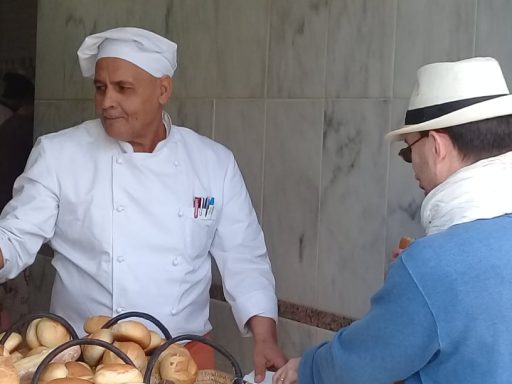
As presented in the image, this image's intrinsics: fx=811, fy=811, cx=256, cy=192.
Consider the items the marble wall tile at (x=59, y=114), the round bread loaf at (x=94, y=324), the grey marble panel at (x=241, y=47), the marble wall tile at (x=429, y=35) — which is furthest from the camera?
the marble wall tile at (x=59, y=114)

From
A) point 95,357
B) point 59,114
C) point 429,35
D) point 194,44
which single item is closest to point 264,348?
point 95,357

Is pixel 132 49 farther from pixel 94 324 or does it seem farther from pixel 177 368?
pixel 177 368

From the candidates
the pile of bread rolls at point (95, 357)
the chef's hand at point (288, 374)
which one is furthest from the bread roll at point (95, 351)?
the chef's hand at point (288, 374)

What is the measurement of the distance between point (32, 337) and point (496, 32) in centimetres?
153

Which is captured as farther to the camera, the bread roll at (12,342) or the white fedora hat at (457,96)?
the bread roll at (12,342)

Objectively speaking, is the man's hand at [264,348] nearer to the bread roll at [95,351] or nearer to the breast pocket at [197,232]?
the breast pocket at [197,232]

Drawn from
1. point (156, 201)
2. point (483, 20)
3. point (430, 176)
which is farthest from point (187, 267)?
point (483, 20)

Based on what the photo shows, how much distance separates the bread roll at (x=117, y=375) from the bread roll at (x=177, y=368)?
132 mm

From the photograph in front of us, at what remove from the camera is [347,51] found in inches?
110

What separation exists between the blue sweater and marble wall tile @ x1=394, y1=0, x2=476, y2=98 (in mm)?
1156

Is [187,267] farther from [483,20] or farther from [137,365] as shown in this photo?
[483,20]

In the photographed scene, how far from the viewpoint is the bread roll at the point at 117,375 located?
1431mm

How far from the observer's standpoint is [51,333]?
5.51 feet

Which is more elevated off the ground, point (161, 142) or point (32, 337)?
point (161, 142)
